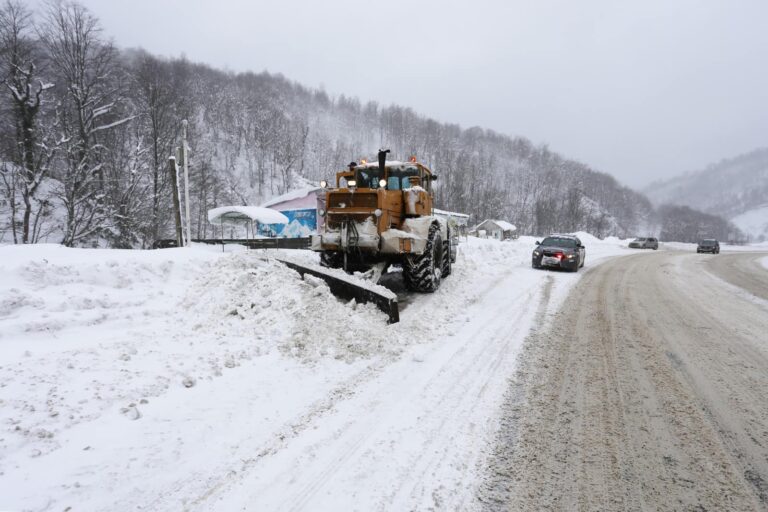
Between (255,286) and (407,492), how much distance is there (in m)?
4.18

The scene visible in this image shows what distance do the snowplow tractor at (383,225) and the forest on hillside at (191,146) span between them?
1727cm

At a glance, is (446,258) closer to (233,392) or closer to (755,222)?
(233,392)

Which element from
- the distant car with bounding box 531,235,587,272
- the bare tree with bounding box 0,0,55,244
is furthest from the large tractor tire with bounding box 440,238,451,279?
the bare tree with bounding box 0,0,55,244

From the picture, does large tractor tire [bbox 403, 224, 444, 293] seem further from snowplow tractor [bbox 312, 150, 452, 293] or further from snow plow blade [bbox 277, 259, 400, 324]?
snow plow blade [bbox 277, 259, 400, 324]

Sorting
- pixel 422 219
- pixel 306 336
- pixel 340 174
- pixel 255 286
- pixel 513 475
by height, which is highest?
pixel 340 174

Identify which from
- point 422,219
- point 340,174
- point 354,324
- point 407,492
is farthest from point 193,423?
point 340,174

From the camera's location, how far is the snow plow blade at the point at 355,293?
5500 mm

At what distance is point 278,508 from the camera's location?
2.16 meters

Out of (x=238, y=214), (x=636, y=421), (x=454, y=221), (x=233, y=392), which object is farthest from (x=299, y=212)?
(x=636, y=421)

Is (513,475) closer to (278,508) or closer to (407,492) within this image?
(407,492)

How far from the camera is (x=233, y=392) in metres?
3.44

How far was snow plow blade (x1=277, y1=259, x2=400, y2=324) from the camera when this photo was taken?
550cm

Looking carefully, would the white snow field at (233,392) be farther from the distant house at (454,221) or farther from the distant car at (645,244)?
the distant car at (645,244)

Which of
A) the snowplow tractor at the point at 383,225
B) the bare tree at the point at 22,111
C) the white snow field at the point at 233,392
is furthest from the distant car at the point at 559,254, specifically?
the bare tree at the point at 22,111
